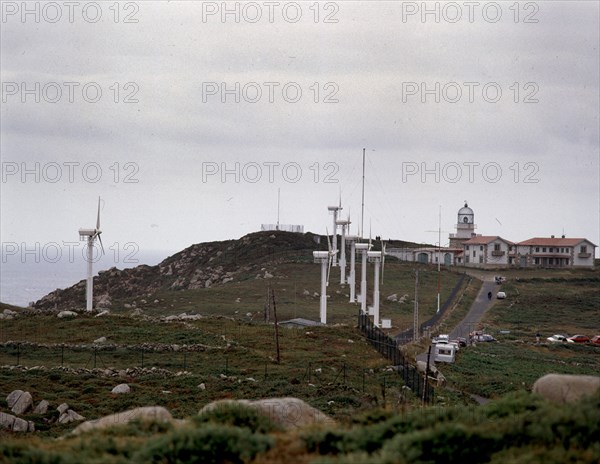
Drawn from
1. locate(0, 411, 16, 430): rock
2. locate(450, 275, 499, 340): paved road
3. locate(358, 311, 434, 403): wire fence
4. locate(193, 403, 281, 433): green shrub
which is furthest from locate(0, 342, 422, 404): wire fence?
locate(450, 275, 499, 340): paved road

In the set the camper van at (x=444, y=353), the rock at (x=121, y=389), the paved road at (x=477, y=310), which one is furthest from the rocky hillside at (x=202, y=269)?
the rock at (x=121, y=389)

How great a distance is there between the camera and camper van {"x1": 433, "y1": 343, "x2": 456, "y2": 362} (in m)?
68.5

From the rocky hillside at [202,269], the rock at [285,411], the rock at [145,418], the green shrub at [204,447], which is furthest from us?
the rocky hillside at [202,269]

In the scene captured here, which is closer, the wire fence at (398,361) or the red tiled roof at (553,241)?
the wire fence at (398,361)

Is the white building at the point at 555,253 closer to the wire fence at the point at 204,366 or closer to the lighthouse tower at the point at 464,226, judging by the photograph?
the lighthouse tower at the point at 464,226

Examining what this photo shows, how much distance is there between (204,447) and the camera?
19.8 meters

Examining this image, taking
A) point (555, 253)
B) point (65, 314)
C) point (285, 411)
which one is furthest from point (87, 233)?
point (555, 253)

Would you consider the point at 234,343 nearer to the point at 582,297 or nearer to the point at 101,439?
the point at 101,439

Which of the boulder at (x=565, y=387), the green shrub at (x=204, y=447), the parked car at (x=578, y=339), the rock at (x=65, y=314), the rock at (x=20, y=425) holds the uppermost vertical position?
the boulder at (x=565, y=387)

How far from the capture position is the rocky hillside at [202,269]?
144 metres

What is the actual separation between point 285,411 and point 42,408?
21.3 metres

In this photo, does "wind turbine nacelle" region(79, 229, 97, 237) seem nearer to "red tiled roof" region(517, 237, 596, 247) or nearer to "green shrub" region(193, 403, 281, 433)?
"green shrub" region(193, 403, 281, 433)

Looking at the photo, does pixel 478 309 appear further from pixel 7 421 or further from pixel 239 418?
pixel 239 418

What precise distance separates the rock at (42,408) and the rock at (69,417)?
4.22ft
